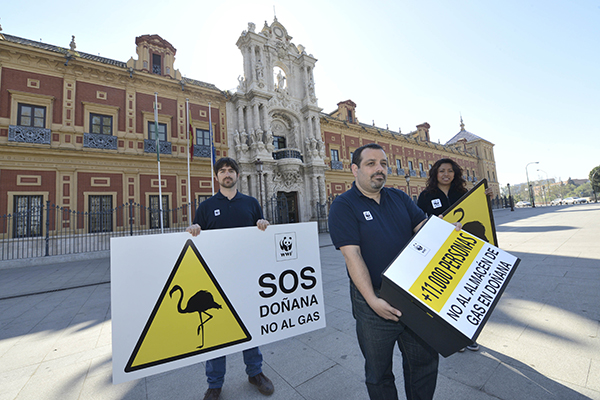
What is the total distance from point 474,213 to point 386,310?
5.42ft

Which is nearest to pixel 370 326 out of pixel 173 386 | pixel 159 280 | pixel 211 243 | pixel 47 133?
pixel 211 243

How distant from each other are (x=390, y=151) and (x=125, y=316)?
92.9ft

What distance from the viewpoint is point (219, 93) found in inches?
628

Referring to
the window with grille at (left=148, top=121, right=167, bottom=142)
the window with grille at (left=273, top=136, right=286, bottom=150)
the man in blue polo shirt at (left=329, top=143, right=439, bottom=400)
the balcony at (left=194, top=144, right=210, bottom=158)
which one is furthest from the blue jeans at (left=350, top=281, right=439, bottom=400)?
the window with grille at (left=273, top=136, right=286, bottom=150)

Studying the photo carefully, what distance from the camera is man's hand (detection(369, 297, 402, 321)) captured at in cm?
139

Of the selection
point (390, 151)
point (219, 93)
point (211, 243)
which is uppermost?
point (219, 93)

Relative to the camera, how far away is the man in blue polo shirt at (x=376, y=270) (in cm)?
155

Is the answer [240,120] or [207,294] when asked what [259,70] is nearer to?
[240,120]

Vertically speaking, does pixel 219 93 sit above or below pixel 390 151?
above

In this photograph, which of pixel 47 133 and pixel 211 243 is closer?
pixel 211 243

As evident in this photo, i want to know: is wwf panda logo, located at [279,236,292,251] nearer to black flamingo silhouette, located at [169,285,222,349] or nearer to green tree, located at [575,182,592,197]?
black flamingo silhouette, located at [169,285,222,349]

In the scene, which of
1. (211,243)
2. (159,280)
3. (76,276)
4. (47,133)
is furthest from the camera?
(47,133)

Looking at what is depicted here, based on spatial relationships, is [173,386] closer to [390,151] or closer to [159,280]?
[159,280]

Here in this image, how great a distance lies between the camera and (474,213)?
2.40 meters
